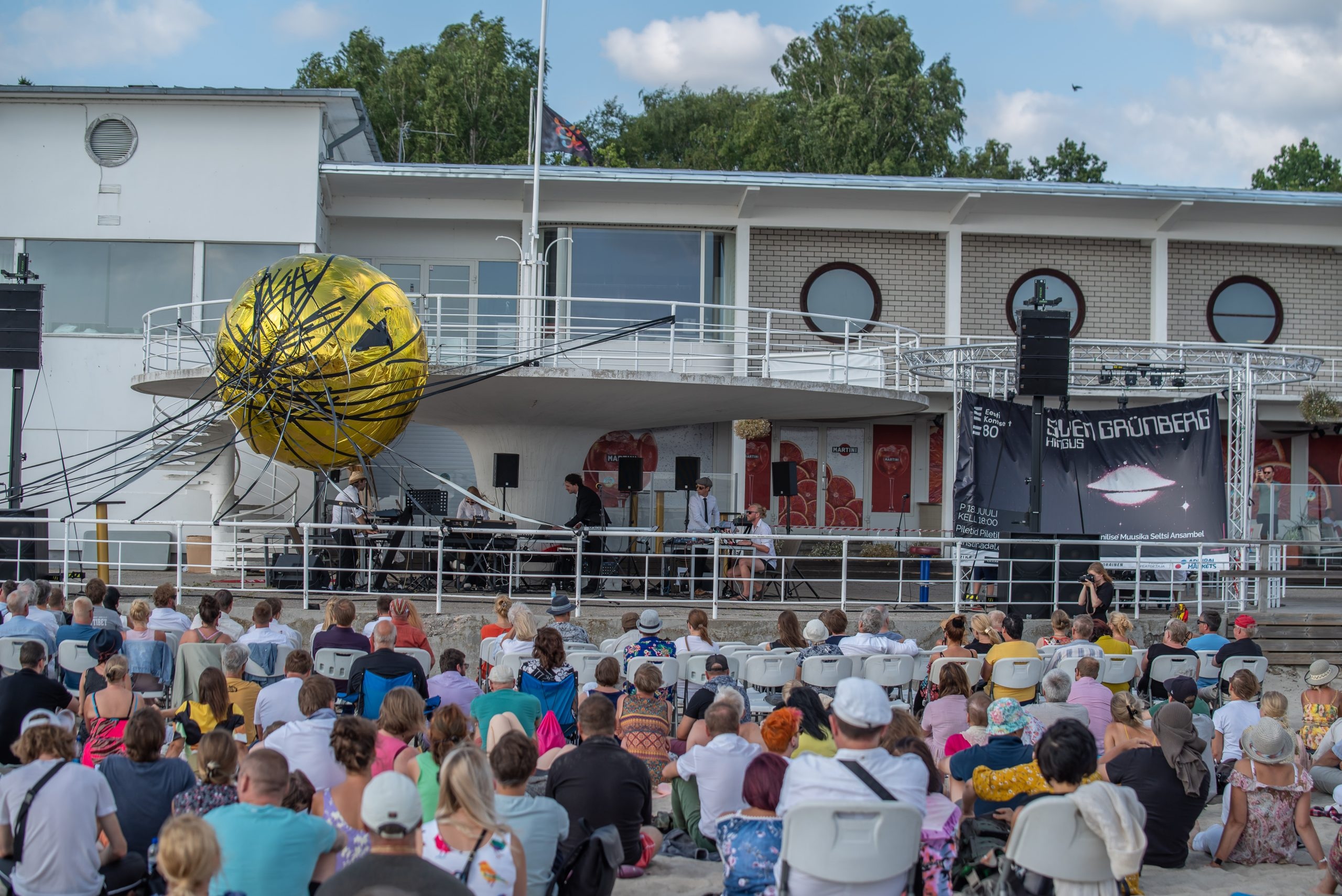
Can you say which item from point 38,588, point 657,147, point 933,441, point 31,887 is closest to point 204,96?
point 38,588

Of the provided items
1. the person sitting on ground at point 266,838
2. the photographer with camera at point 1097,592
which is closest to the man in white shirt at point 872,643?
the photographer with camera at point 1097,592

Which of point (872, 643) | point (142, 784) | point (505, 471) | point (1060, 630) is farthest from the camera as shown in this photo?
point (505, 471)

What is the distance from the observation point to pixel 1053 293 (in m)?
21.9

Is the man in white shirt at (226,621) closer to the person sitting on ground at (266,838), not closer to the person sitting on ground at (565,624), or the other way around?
the person sitting on ground at (565,624)

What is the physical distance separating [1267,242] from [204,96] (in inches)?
761

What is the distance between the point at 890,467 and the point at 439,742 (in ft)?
56.1

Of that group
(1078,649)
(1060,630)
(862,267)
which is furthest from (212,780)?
(862,267)

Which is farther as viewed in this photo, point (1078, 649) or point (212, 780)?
point (1078, 649)

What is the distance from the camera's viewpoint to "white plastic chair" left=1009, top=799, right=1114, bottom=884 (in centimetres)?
449

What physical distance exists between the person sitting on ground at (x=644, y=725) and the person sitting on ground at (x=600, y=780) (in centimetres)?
119

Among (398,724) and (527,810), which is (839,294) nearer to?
(398,724)

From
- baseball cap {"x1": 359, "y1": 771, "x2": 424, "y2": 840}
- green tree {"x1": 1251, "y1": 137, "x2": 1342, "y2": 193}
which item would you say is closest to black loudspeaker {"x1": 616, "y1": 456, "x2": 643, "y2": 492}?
baseball cap {"x1": 359, "y1": 771, "x2": 424, "y2": 840}

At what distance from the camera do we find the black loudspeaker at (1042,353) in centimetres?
1246

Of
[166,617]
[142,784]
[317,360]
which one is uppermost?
[317,360]
